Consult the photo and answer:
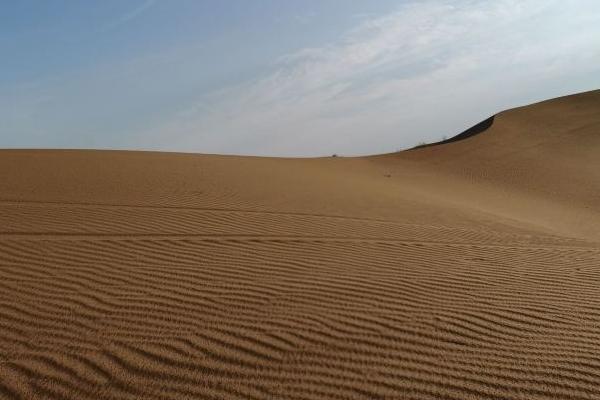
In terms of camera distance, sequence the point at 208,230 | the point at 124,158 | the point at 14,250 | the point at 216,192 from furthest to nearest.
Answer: the point at 124,158, the point at 216,192, the point at 208,230, the point at 14,250

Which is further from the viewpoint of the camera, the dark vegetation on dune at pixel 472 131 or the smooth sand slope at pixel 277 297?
the dark vegetation on dune at pixel 472 131

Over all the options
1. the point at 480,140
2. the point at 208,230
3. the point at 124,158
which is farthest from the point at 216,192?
the point at 480,140

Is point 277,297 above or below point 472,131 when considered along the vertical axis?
below

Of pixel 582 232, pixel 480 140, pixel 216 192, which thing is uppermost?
pixel 480 140

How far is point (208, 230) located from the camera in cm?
835

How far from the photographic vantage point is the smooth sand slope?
11.9ft

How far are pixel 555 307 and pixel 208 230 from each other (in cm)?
489

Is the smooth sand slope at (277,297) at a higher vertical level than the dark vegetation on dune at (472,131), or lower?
lower

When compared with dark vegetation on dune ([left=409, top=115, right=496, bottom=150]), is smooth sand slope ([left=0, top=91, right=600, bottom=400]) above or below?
below

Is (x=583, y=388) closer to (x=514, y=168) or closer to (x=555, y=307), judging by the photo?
(x=555, y=307)

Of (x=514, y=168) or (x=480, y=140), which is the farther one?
(x=480, y=140)

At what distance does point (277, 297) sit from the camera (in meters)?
5.23

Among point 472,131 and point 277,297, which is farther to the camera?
point 472,131

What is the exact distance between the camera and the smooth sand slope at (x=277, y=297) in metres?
3.62
